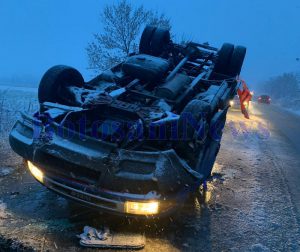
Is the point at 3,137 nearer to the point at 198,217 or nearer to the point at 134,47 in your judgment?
the point at 198,217

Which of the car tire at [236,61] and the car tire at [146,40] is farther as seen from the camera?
the car tire at [146,40]

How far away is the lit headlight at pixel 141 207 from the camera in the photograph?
11.4 ft

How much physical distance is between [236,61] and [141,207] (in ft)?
13.3

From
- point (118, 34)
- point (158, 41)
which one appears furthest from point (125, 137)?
point (118, 34)

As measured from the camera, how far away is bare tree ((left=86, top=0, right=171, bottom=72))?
1738cm

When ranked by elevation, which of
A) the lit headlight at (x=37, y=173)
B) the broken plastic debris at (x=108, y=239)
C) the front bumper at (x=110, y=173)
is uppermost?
the front bumper at (x=110, y=173)

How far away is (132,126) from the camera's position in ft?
13.1

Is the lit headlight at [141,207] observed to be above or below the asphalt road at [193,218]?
above

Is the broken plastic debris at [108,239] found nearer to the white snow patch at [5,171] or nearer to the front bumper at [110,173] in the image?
the front bumper at [110,173]

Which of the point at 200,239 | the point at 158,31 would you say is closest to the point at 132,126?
the point at 200,239

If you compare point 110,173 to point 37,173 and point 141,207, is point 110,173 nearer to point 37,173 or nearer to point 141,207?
point 141,207

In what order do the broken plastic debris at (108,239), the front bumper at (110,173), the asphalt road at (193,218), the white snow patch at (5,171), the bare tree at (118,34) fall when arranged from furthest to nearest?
the bare tree at (118,34), the white snow patch at (5,171), the asphalt road at (193,218), the broken plastic debris at (108,239), the front bumper at (110,173)

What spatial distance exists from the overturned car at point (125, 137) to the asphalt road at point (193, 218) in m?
0.45

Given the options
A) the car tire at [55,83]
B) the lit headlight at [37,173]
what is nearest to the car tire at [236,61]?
the car tire at [55,83]
